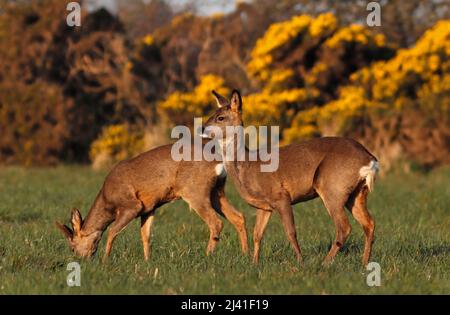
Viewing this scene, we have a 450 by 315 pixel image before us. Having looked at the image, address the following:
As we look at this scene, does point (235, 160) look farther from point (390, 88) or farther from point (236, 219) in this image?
point (390, 88)

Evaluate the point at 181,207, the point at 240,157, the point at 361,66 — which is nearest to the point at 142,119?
the point at 361,66

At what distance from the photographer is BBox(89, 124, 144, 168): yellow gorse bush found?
22.5m

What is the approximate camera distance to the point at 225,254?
892 centimetres

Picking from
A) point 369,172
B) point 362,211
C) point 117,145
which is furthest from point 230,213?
point 117,145

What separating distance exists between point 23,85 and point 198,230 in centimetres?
1328

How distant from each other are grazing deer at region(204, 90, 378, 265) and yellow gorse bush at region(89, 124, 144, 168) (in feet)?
43.1

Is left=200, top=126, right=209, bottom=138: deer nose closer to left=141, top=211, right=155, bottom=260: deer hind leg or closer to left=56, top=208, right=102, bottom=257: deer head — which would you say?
left=141, top=211, right=155, bottom=260: deer hind leg

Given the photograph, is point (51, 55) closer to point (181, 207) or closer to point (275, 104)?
point (275, 104)

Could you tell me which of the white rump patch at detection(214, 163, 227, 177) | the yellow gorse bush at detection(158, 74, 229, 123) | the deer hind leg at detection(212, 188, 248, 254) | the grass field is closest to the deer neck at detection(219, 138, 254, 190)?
the white rump patch at detection(214, 163, 227, 177)

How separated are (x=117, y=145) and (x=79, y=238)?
13.3m

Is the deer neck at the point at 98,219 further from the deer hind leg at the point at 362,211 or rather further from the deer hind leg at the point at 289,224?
the deer hind leg at the point at 362,211

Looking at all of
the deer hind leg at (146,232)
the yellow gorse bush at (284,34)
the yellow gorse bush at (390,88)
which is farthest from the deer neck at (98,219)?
the yellow gorse bush at (284,34)

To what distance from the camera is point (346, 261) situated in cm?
858
